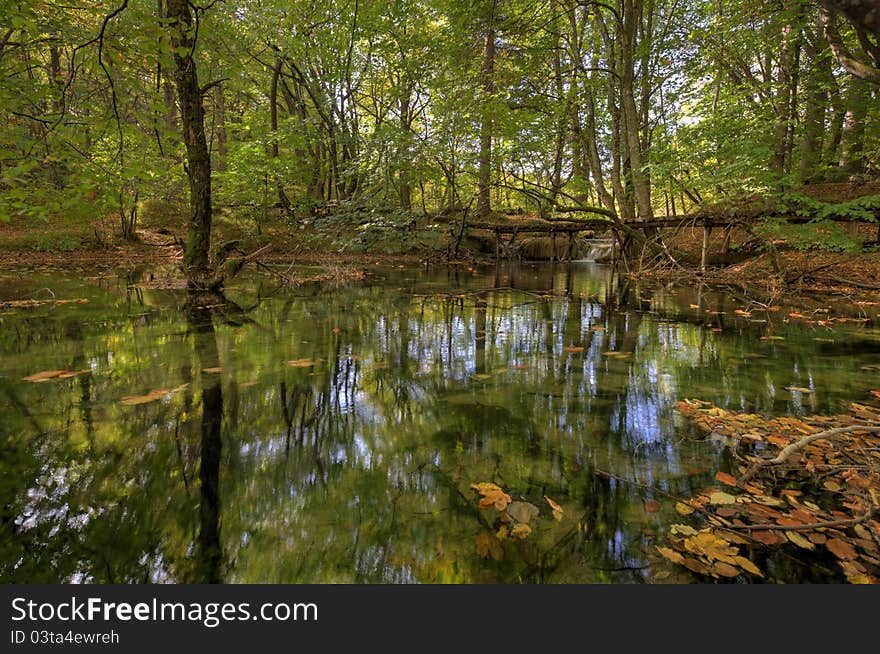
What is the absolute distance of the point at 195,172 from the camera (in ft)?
23.1

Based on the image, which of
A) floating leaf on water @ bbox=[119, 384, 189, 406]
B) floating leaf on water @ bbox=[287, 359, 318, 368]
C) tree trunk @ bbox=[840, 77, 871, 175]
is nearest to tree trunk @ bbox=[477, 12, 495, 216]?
floating leaf on water @ bbox=[287, 359, 318, 368]

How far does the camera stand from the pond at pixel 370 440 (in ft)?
4.86

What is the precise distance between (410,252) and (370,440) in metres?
15.2

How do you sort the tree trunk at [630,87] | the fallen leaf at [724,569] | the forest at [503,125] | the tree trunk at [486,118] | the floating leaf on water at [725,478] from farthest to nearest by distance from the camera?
the tree trunk at [486,118] → the tree trunk at [630,87] → the forest at [503,125] → the floating leaf on water at [725,478] → the fallen leaf at [724,569]

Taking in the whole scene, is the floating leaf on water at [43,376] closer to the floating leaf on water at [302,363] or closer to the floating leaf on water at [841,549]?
the floating leaf on water at [302,363]

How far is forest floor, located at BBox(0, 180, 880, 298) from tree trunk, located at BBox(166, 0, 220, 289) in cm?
84

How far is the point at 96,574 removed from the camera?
4.56 feet

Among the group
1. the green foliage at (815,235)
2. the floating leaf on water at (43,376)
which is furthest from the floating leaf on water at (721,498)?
the green foliage at (815,235)

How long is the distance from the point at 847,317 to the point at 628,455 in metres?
6.12

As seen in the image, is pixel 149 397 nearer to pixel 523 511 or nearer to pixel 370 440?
pixel 370 440

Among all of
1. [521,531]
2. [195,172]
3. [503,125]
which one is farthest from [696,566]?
[503,125]

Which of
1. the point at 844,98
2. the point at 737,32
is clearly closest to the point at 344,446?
the point at 737,32

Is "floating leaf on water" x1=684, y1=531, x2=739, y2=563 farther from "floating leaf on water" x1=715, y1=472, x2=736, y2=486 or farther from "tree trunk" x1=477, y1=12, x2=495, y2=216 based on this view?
"tree trunk" x1=477, y1=12, x2=495, y2=216

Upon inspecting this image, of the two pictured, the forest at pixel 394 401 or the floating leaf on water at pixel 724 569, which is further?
the forest at pixel 394 401
